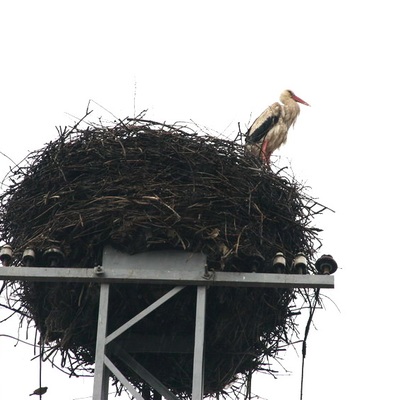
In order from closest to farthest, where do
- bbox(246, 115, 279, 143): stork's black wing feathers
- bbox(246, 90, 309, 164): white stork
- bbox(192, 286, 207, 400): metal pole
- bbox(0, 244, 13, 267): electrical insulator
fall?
bbox(192, 286, 207, 400): metal pole
bbox(0, 244, 13, 267): electrical insulator
bbox(246, 115, 279, 143): stork's black wing feathers
bbox(246, 90, 309, 164): white stork

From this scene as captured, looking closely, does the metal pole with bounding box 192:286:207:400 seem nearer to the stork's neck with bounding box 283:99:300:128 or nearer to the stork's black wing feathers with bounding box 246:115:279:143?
the stork's black wing feathers with bounding box 246:115:279:143

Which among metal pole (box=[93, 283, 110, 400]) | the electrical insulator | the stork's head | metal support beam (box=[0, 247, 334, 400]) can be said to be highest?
the stork's head

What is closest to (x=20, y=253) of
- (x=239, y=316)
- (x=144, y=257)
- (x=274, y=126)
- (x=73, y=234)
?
(x=73, y=234)

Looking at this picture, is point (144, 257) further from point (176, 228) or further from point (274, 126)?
point (274, 126)

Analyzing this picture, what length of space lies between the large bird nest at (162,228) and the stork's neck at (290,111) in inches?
172

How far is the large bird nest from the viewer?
9.25m

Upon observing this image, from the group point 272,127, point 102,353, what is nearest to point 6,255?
point 102,353

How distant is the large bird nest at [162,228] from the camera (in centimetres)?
925

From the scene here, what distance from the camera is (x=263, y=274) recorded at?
8.90 meters

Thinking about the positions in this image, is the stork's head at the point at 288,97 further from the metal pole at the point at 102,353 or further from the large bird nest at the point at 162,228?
the metal pole at the point at 102,353

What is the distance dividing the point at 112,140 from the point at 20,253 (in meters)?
1.39

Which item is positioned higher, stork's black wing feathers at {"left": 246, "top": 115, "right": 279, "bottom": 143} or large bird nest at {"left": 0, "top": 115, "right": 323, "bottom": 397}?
stork's black wing feathers at {"left": 246, "top": 115, "right": 279, "bottom": 143}

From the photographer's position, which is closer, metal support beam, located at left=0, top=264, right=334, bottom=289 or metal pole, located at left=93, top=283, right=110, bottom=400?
metal pole, located at left=93, top=283, right=110, bottom=400

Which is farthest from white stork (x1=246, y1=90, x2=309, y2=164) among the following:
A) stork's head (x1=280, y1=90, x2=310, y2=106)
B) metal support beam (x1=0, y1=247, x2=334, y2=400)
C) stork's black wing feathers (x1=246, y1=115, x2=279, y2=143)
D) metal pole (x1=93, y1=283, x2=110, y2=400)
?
metal pole (x1=93, y1=283, x2=110, y2=400)
